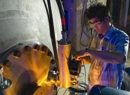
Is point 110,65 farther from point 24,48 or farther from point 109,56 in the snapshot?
point 24,48

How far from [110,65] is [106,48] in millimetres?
111

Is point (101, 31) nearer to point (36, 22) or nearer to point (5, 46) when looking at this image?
point (36, 22)

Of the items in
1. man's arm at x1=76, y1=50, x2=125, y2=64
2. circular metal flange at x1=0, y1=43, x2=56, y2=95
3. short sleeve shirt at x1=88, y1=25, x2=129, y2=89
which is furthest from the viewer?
short sleeve shirt at x1=88, y1=25, x2=129, y2=89

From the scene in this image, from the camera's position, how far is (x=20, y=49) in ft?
2.43

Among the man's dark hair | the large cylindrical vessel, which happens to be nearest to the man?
Answer: the man's dark hair

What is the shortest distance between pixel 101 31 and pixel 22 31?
2.02 ft

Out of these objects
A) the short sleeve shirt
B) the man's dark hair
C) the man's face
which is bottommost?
the short sleeve shirt

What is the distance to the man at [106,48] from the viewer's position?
109 cm

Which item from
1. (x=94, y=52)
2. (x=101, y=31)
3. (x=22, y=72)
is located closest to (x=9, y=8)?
(x=22, y=72)

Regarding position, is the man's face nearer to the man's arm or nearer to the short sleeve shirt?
the short sleeve shirt

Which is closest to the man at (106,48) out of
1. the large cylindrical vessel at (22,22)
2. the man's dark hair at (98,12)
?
the man's dark hair at (98,12)

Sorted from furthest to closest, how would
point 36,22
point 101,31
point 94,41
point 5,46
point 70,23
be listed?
point 70,23, point 94,41, point 101,31, point 36,22, point 5,46

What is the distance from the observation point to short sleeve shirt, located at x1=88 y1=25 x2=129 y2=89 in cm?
119

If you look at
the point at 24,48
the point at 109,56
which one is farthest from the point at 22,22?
the point at 109,56
